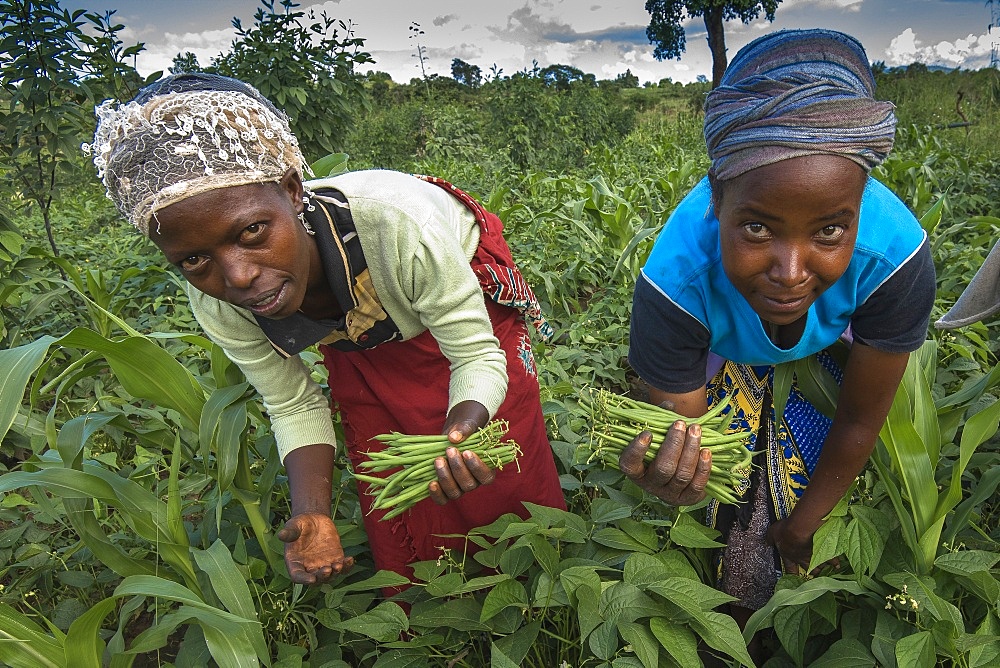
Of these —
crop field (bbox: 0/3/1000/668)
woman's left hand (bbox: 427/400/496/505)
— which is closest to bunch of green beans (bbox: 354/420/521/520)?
woman's left hand (bbox: 427/400/496/505)

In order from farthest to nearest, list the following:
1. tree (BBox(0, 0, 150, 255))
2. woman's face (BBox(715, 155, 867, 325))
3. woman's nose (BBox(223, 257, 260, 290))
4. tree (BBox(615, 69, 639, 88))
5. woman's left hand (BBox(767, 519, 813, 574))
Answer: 1. tree (BBox(615, 69, 639, 88))
2. tree (BBox(0, 0, 150, 255))
3. woman's left hand (BBox(767, 519, 813, 574))
4. woman's nose (BBox(223, 257, 260, 290))
5. woman's face (BBox(715, 155, 867, 325))

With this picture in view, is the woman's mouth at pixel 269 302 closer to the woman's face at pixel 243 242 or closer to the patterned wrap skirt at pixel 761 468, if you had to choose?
the woman's face at pixel 243 242

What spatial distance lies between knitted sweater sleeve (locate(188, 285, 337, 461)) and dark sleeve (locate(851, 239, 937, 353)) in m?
1.24

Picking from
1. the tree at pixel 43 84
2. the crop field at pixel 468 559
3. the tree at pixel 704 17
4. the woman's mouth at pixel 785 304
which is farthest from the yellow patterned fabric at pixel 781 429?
the tree at pixel 704 17

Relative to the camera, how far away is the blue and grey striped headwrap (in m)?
1.05

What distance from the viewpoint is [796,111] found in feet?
3.46

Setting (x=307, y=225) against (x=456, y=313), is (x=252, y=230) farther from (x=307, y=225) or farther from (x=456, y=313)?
(x=456, y=313)

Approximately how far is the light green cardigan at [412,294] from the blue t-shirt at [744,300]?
34 cm

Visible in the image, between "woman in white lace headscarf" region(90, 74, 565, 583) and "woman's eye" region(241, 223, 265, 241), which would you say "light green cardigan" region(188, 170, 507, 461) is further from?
"woman's eye" region(241, 223, 265, 241)

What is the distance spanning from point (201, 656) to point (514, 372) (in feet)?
3.04

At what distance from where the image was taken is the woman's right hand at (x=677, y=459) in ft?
3.93

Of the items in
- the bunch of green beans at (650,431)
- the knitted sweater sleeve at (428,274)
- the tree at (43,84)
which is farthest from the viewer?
the tree at (43,84)

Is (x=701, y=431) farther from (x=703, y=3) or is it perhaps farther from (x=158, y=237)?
(x=703, y=3)

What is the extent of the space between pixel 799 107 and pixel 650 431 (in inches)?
23.7
